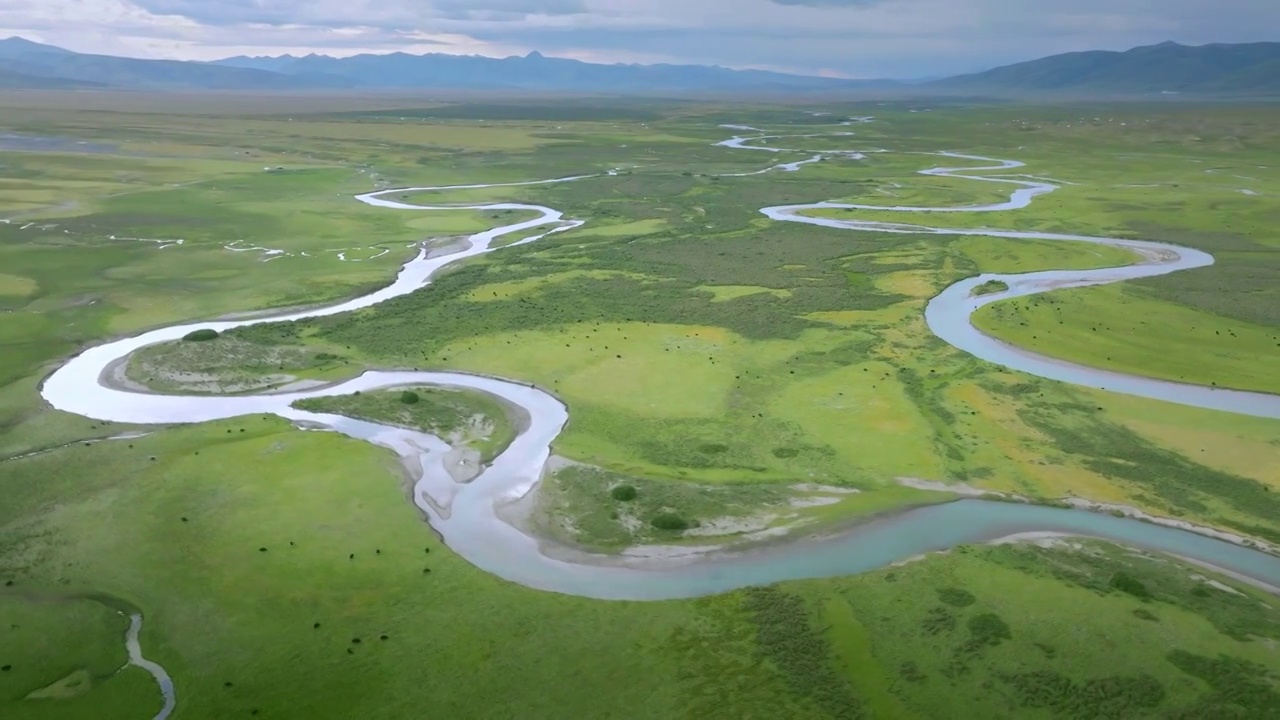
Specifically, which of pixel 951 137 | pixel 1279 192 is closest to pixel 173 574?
pixel 1279 192

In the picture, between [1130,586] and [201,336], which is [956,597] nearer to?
[1130,586]

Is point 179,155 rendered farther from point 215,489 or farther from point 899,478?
point 899,478

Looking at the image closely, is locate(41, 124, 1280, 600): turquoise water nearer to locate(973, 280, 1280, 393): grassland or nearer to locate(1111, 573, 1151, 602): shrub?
locate(973, 280, 1280, 393): grassland

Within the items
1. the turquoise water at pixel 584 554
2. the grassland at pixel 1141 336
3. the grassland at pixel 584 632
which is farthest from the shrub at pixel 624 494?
the grassland at pixel 1141 336

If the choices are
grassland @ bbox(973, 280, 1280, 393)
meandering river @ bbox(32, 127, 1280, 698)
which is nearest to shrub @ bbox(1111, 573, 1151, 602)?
meandering river @ bbox(32, 127, 1280, 698)

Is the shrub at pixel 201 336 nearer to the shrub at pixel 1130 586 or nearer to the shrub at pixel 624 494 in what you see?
the shrub at pixel 624 494
